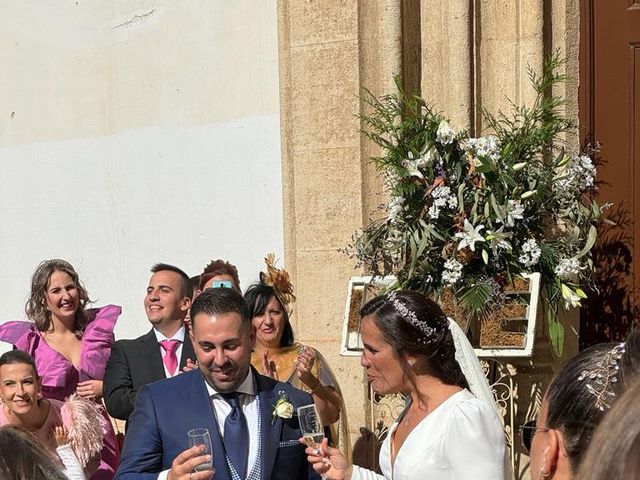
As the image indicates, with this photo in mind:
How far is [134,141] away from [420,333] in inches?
169

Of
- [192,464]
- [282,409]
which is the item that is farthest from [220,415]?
[192,464]

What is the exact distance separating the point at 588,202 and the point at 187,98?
2734mm

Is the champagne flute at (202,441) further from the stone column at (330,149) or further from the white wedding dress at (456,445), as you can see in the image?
the stone column at (330,149)

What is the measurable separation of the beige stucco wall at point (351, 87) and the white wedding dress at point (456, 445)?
2867 millimetres

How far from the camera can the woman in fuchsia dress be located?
6.20 m

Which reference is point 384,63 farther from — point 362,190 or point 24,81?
point 24,81

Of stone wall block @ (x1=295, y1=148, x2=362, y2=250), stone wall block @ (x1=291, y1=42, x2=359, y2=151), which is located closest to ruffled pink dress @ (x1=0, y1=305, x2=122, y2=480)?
stone wall block @ (x1=295, y1=148, x2=362, y2=250)

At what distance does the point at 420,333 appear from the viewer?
3816 mm

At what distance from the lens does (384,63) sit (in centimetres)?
660

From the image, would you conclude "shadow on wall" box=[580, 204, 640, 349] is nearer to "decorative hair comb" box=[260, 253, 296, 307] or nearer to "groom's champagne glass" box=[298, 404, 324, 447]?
"decorative hair comb" box=[260, 253, 296, 307]

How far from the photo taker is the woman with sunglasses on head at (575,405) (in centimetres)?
211

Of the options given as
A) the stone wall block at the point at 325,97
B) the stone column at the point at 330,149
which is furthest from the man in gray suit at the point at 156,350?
the stone wall block at the point at 325,97

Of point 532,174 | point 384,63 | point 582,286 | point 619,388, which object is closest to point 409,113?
point 384,63

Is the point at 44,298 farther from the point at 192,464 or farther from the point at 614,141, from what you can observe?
the point at 614,141
